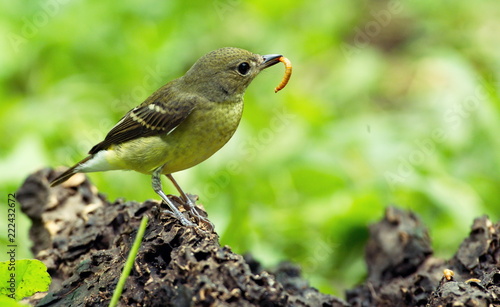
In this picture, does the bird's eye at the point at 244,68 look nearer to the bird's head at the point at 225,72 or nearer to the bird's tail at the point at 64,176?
the bird's head at the point at 225,72

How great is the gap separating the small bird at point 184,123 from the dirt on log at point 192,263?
0.27 meters

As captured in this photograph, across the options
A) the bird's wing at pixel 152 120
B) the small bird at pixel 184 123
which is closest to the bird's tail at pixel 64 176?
the small bird at pixel 184 123

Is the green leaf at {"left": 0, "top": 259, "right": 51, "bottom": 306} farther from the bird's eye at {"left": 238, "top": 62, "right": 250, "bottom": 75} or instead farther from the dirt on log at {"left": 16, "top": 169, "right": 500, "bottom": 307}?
the bird's eye at {"left": 238, "top": 62, "right": 250, "bottom": 75}

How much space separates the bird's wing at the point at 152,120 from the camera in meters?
4.73

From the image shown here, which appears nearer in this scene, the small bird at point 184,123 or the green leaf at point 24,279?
the green leaf at point 24,279

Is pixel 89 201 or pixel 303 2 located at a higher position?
pixel 303 2

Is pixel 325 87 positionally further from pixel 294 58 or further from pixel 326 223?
pixel 326 223

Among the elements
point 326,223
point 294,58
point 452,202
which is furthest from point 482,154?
point 294,58

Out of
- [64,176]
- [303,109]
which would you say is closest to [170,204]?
[64,176]

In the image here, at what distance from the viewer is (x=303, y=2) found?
10758 mm

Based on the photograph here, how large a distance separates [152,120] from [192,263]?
5.96 feet

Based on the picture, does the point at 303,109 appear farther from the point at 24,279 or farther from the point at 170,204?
the point at 24,279

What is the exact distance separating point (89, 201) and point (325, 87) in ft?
17.4

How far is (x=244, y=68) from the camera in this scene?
16.5 feet
